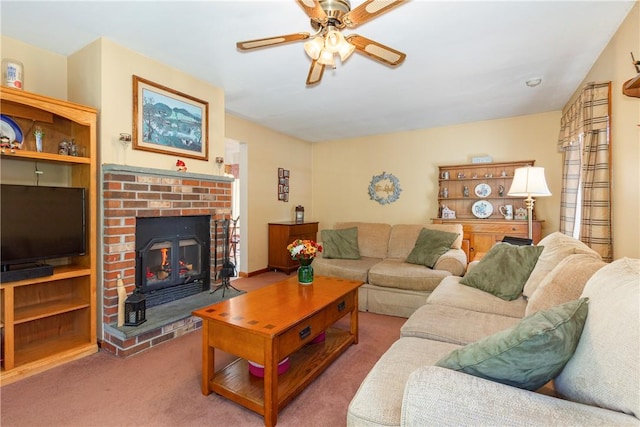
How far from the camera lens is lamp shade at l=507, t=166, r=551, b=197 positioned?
114 inches

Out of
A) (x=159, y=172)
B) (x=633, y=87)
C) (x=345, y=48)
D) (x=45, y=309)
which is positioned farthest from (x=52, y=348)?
(x=633, y=87)

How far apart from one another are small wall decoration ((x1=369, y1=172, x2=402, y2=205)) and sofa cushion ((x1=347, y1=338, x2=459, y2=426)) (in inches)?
157

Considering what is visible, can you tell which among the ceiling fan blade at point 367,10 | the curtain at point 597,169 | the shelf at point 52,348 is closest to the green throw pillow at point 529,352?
the ceiling fan blade at point 367,10

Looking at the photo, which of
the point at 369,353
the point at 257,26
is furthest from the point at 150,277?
the point at 257,26

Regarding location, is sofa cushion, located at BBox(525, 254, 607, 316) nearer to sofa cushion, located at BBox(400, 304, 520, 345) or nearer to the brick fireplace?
sofa cushion, located at BBox(400, 304, 520, 345)

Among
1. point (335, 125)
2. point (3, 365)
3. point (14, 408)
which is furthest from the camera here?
point (335, 125)

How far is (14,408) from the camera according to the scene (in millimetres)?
1693

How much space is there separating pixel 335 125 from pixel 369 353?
3541 millimetres

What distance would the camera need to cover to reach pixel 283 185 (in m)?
5.46

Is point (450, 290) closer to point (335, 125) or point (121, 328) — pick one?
point (121, 328)

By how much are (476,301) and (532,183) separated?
5.00 feet

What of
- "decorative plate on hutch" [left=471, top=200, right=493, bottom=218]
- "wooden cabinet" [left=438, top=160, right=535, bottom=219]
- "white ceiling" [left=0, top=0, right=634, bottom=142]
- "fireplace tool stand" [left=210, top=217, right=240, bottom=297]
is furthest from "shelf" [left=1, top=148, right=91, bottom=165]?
"decorative plate on hutch" [left=471, top=200, right=493, bottom=218]

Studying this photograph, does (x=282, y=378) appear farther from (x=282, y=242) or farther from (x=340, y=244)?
(x=282, y=242)

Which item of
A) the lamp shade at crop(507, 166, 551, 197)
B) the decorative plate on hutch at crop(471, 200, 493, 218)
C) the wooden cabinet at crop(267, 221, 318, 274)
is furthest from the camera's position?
the wooden cabinet at crop(267, 221, 318, 274)
